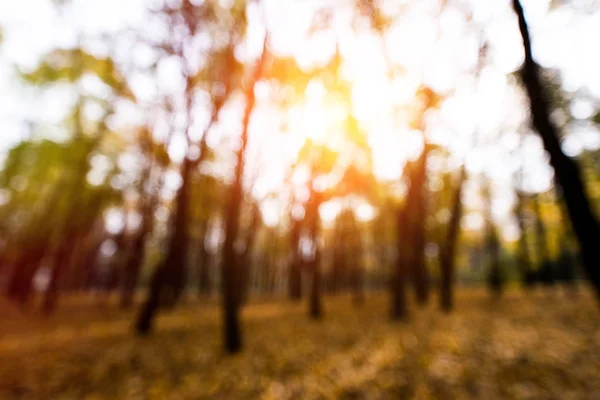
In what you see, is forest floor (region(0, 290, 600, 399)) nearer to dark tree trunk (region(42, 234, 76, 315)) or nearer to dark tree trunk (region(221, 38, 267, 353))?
dark tree trunk (region(221, 38, 267, 353))

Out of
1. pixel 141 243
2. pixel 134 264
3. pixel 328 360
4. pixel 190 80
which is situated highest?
pixel 190 80

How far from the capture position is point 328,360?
884 cm

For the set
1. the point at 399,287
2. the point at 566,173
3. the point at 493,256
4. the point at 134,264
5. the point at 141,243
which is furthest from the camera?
the point at 493,256

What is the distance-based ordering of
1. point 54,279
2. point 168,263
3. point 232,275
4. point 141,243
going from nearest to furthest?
point 232,275, point 168,263, point 54,279, point 141,243

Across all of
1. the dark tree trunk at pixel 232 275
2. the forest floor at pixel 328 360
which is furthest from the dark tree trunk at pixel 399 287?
the dark tree trunk at pixel 232 275

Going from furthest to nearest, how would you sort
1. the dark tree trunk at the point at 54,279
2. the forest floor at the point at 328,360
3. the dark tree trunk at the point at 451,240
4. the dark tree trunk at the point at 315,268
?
the dark tree trunk at the point at 54,279 < the dark tree trunk at the point at 451,240 < the dark tree trunk at the point at 315,268 < the forest floor at the point at 328,360

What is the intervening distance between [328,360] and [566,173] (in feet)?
19.9

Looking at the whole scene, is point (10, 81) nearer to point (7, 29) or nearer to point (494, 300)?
point (7, 29)

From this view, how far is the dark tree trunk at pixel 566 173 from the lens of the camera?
203 inches

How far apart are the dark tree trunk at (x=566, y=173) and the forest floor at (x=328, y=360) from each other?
8.15ft

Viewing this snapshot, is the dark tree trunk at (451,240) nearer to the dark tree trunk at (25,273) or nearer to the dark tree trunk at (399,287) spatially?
the dark tree trunk at (399,287)

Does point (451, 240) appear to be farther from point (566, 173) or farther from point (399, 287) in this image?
point (566, 173)

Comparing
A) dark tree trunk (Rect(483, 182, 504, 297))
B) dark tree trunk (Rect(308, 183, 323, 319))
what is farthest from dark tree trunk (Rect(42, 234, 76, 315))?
dark tree trunk (Rect(483, 182, 504, 297))

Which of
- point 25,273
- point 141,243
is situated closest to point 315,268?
point 141,243
